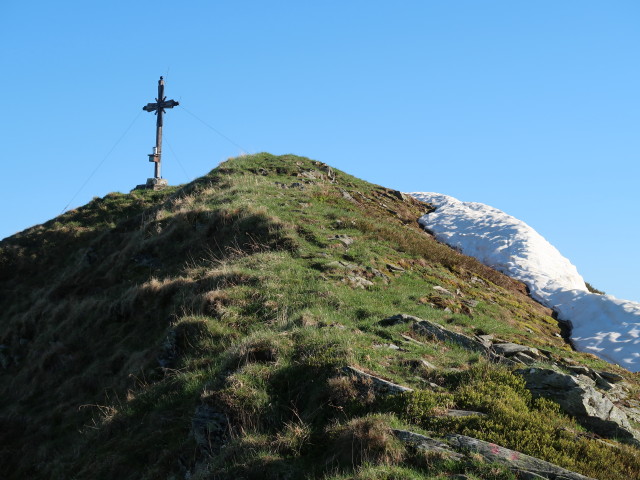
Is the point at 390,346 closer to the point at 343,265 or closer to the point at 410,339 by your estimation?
the point at 410,339

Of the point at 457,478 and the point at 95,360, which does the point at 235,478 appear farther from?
the point at 95,360

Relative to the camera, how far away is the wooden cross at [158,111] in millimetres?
36062

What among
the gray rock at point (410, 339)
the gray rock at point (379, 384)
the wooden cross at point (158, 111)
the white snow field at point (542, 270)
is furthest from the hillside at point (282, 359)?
the wooden cross at point (158, 111)

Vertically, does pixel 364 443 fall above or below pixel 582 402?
below

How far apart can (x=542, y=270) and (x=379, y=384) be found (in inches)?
841

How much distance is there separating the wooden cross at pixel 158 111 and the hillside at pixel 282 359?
987cm

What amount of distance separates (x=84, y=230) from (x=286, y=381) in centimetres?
2369

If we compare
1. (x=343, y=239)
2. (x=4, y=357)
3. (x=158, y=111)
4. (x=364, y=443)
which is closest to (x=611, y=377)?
(x=364, y=443)

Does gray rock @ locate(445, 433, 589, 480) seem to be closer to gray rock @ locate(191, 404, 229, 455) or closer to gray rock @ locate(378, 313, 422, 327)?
gray rock @ locate(191, 404, 229, 455)

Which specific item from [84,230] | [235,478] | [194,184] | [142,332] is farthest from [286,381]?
[84,230]

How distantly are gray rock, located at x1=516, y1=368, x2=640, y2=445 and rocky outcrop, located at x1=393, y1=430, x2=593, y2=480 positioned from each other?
2.41 meters

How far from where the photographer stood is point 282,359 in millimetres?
10781

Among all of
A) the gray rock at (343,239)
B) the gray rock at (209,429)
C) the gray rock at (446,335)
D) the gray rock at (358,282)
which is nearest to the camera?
the gray rock at (209,429)

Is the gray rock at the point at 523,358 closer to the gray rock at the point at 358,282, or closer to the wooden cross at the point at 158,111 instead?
the gray rock at the point at 358,282
